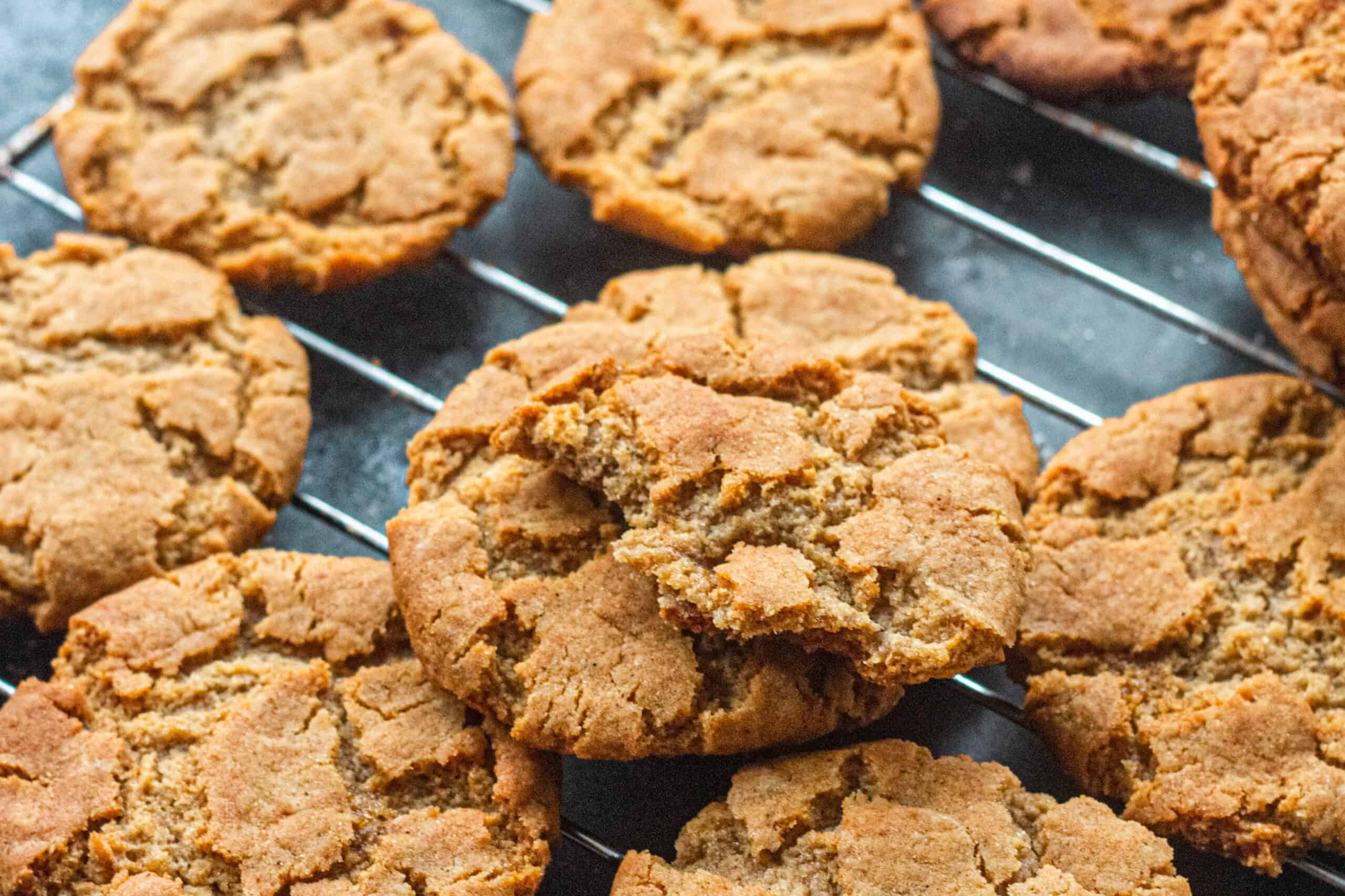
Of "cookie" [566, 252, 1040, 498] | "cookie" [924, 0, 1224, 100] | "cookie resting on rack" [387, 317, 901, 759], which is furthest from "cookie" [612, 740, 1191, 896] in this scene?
"cookie" [924, 0, 1224, 100]

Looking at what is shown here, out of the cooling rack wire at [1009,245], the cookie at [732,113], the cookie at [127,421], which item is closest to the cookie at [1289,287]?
the cooling rack wire at [1009,245]

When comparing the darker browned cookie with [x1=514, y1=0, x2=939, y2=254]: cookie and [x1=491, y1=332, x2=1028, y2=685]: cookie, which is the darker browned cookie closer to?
[x1=514, y1=0, x2=939, y2=254]: cookie

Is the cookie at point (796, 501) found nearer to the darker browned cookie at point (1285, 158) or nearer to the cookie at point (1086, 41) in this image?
the darker browned cookie at point (1285, 158)

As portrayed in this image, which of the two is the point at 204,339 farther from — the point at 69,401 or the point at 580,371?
the point at 580,371

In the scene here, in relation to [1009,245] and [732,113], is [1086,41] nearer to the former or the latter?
[1009,245]

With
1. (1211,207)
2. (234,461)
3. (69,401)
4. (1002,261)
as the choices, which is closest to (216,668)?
(234,461)

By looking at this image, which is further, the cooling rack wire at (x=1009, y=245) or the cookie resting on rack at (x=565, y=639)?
the cooling rack wire at (x=1009, y=245)
